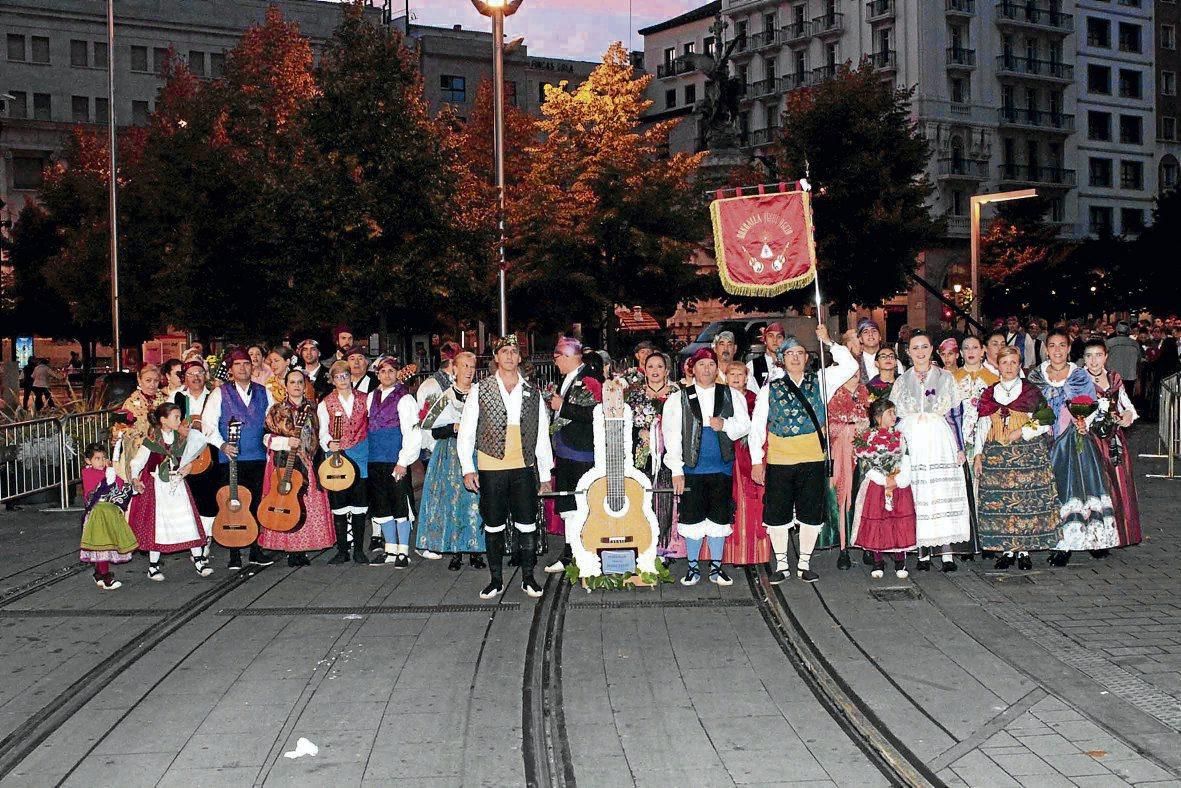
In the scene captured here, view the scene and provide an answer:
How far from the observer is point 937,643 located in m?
8.48

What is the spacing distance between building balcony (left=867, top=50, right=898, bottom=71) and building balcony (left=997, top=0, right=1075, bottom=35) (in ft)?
20.5

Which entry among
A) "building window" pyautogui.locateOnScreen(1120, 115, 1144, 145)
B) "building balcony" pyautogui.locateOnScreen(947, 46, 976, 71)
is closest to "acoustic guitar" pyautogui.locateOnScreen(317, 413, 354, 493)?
"building balcony" pyautogui.locateOnScreen(947, 46, 976, 71)

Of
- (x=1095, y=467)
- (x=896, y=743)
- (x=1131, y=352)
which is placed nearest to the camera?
(x=896, y=743)

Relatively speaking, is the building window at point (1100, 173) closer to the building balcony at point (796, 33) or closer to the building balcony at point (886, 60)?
the building balcony at point (886, 60)

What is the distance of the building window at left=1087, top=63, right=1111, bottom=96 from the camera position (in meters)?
72.6

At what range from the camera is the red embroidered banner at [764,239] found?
1215cm

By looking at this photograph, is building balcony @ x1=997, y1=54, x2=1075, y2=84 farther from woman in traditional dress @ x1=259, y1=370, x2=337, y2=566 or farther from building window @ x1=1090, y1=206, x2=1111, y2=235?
woman in traditional dress @ x1=259, y1=370, x2=337, y2=566

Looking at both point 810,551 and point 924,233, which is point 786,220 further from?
point 924,233

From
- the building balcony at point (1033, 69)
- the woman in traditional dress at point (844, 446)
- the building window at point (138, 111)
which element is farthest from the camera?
the building window at point (138, 111)

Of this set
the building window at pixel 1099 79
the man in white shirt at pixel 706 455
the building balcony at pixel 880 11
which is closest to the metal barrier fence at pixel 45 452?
the man in white shirt at pixel 706 455

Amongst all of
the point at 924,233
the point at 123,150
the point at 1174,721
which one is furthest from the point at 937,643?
the point at 123,150

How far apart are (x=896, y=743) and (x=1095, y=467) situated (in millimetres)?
5600

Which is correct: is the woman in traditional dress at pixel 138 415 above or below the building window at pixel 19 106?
below

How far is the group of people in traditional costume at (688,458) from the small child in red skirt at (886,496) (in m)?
0.02
